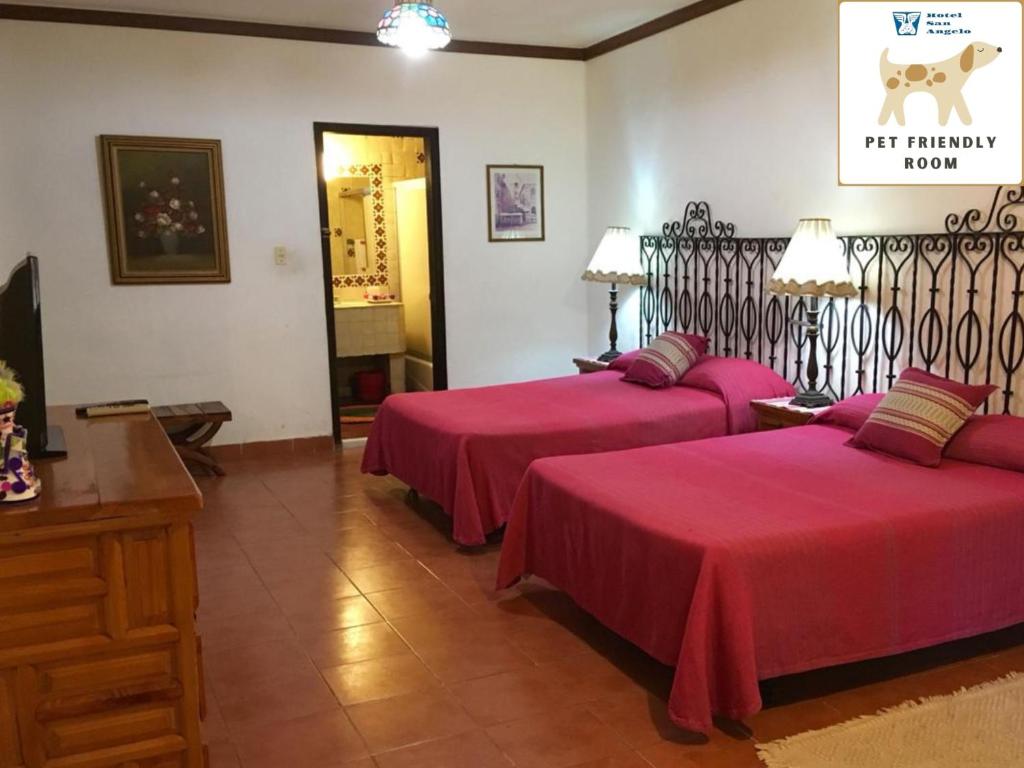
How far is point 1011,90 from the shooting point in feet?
10.0

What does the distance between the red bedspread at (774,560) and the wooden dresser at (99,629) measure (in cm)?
125

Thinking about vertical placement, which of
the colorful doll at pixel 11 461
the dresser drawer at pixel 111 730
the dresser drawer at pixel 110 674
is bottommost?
the dresser drawer at pixel 111 730

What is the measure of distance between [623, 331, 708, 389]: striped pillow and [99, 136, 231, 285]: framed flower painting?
8.41 ft

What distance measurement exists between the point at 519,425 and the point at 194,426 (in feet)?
7.18

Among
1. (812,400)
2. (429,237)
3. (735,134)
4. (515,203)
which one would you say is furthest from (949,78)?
(429,237)

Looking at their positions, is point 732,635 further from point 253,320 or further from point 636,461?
point 253,320

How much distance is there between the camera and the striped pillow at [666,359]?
4.87m

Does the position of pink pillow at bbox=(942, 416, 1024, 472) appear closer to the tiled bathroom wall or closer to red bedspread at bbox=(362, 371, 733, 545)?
red bedspread at bbox=(362, 371, 733, 545)

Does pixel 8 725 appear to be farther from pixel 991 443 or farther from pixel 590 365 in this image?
pixel 590 365

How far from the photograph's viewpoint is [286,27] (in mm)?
5539

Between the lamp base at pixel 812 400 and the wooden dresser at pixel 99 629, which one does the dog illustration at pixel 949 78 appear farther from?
the wooden dresser at pixel 99 629

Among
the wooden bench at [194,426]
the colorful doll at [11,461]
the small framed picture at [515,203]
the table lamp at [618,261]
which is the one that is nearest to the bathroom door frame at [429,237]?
the small framed picture at [515,203]

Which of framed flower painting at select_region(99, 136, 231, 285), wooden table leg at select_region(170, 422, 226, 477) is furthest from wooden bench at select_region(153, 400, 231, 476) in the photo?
framed flower painting at select_region(99, 136, 231, 285)

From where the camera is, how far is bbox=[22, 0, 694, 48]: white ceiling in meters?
5.05
